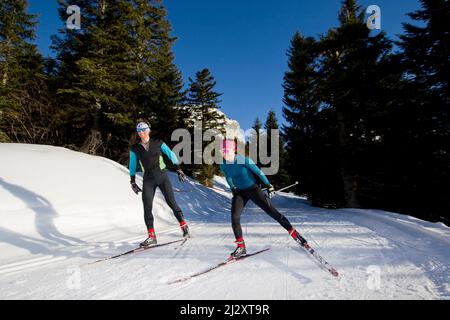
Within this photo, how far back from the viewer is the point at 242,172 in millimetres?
4031

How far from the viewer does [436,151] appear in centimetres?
1014

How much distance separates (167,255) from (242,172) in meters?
2.01

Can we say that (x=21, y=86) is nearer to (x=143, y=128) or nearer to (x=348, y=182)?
(x=143, y=128)

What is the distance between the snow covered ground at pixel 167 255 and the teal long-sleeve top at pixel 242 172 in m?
1.26

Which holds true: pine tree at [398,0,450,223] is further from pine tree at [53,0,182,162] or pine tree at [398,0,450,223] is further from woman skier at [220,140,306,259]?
pine tree at [53,0,182,162]

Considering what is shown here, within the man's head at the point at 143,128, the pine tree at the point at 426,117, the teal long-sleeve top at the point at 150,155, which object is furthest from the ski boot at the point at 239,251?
the pine tree at the point at 426,117

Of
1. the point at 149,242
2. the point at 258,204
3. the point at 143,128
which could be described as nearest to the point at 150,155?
the point at 143,128

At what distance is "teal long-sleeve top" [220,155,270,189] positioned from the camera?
401 cm

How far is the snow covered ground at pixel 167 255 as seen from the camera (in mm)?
2727

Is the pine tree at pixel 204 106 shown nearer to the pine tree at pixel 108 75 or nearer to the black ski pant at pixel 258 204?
the pine tree at pixel 108 75

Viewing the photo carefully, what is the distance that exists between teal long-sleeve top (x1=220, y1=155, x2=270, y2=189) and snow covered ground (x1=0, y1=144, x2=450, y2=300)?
126cm

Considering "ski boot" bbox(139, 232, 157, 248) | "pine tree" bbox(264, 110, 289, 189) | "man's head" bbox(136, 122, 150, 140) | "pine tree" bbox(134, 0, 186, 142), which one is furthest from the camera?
"pine tree" bbox(264, 110, 289, 189)

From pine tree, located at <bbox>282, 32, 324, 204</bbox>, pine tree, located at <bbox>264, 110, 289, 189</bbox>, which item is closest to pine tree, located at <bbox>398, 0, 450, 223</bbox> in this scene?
pine tree, located at <bbox>282, 32, 324, 204</bbox>
